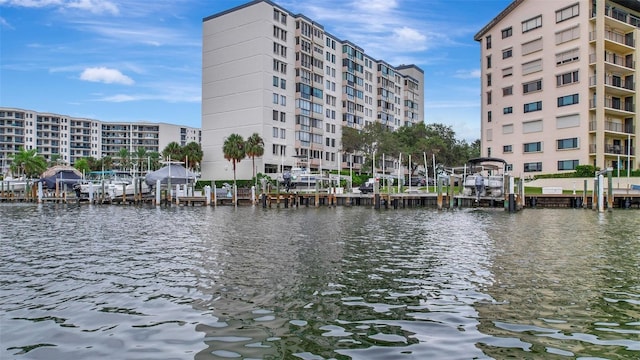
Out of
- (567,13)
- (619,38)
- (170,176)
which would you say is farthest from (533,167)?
(170,176)

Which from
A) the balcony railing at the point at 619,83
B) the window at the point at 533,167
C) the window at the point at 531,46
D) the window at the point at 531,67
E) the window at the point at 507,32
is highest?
the window at the point at 507,32

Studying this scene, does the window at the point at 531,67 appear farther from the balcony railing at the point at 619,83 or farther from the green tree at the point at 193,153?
the green tree at the point at 193,153

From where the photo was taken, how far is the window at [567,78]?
6562 cm

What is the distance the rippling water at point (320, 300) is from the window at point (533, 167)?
172 feet

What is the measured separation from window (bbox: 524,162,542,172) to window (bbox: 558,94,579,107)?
834 centimetres

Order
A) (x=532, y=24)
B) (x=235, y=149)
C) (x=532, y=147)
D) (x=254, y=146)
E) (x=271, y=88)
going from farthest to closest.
→ (x=271, y=88) → (x=254, y=146) → (x=235, y=149) → (x=532, y=24) → (x=532, y=147)

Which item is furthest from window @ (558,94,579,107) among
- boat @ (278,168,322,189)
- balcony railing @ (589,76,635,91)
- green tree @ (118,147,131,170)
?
green tree @ (118,147,131,170)

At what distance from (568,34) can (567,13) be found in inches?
111

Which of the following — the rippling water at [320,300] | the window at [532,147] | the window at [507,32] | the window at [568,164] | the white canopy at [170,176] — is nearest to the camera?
the rippling water at [320,300]

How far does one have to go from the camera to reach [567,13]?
66.6 m

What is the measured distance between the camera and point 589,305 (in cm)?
983

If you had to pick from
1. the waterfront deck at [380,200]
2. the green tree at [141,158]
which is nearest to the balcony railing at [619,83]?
the waterfront deck at [380,200]

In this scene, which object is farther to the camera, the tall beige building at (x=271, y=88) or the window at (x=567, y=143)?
the tall beige building at (x=271, y=88)

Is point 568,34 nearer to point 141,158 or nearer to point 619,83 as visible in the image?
point 619,83
